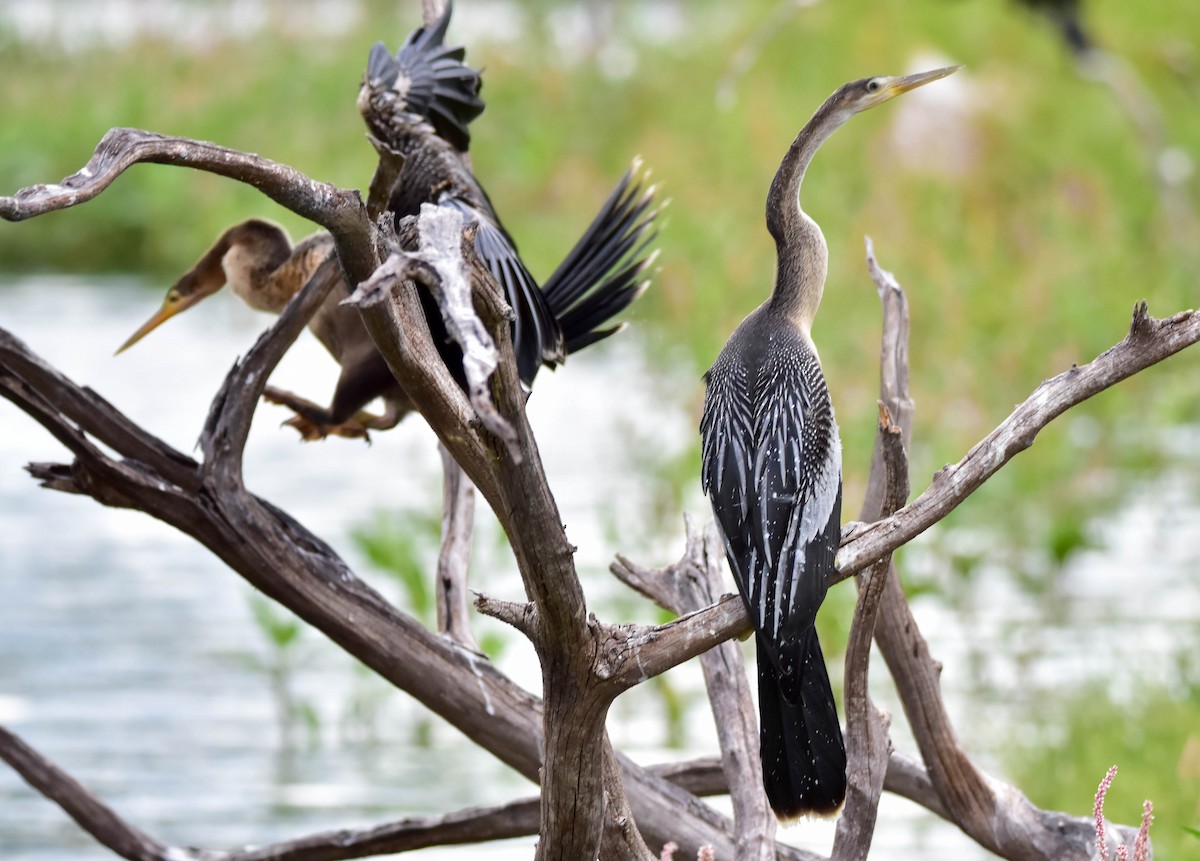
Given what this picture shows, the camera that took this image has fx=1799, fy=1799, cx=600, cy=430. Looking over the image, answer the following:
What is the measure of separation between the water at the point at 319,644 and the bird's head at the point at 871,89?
179 cm

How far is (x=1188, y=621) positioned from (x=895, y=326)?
3217 mm

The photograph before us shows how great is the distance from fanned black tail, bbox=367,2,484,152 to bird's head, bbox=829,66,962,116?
4.27 feet

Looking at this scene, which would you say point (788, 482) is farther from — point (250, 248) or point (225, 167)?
point (250, 248)

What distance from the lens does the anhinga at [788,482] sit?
2.16m

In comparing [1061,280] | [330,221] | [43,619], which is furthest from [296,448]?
[330,221]

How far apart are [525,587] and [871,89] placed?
911mm

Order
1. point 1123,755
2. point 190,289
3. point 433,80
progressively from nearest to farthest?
point 433,80 → point 190,289 → point 1123,755

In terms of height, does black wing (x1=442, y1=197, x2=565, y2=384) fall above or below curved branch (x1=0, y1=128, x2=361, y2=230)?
above

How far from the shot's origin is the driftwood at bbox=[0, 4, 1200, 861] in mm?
1861

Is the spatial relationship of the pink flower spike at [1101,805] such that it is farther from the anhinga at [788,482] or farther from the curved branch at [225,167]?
the curved branch at [225,167]

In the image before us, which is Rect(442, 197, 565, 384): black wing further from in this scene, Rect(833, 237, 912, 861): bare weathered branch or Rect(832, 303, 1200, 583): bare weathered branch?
Rect(832, 303, 1200, 583): bare weathered branch

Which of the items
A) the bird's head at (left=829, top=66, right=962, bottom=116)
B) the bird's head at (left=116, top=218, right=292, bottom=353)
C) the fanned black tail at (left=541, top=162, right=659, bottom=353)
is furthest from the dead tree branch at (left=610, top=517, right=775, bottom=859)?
the bird's head at (left=116, top=218, right=292, bottom=353)

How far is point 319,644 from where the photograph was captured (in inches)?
235

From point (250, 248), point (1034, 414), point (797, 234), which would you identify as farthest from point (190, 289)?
point (1034, 414)
